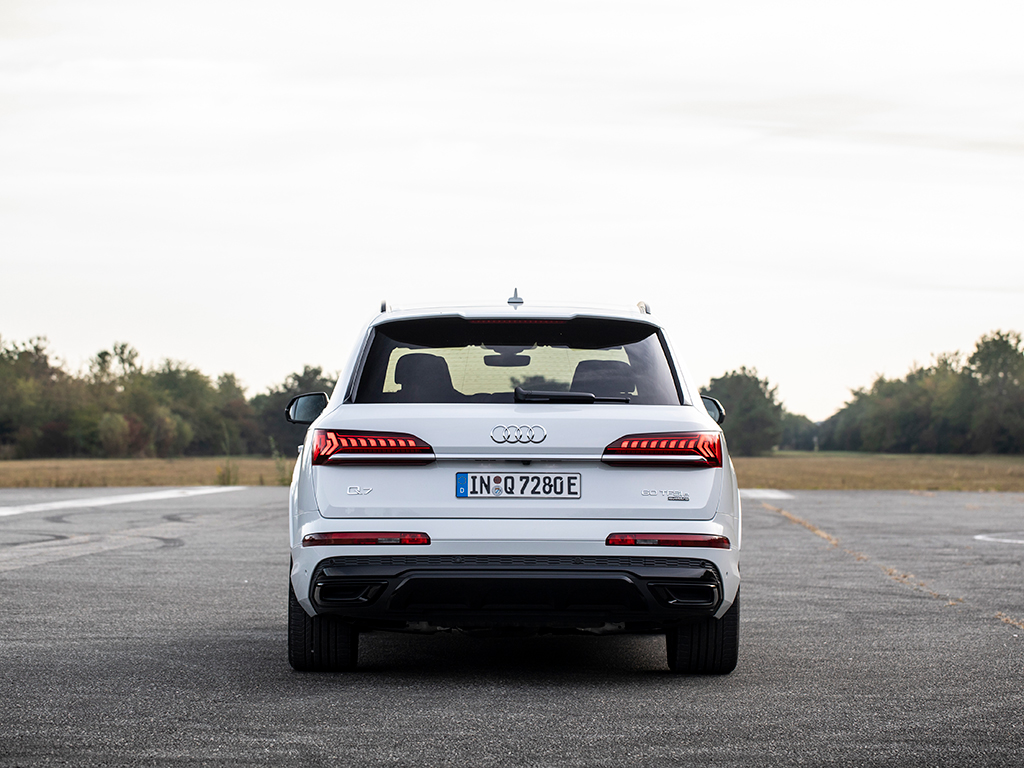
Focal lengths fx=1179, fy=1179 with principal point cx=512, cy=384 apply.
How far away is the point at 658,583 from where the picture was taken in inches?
197

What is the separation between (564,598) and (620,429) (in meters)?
0.76

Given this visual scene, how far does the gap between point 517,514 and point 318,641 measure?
1.28 metres

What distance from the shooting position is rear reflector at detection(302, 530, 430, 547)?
5008mm

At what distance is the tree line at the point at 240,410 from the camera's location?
10850 cm

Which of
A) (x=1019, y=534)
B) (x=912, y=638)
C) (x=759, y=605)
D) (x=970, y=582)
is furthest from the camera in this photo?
(x=1019, y=534)

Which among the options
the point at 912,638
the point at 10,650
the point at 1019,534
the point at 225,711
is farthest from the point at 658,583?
the point at 1019,534

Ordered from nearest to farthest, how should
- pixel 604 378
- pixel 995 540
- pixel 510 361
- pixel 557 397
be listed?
pixel 557 397 → pixel 604 378 → pixel 510 361 → pixel 995 540

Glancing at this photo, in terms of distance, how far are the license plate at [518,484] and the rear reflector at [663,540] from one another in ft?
0.82

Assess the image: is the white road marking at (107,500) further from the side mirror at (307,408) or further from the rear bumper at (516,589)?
the rear bumper at (516,589)

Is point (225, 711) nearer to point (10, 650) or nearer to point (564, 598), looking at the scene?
point (564, 598)

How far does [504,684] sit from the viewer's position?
17.9 feet

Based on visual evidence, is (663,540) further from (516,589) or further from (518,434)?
(518,434)

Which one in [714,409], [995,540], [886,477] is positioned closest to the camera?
[714,409]

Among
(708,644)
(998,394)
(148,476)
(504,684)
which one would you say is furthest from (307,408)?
(998,394)
